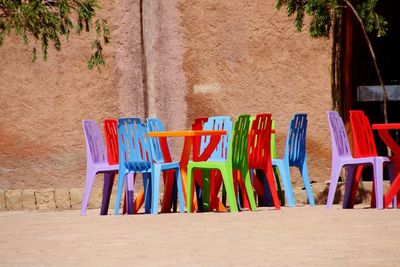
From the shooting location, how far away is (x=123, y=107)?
12.6 meters

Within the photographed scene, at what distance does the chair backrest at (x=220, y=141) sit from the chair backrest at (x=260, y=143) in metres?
0.24

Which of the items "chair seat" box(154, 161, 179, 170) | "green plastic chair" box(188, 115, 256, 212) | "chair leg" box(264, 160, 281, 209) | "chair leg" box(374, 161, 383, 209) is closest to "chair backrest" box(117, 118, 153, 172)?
"chair seat" box(154, 161, 179, 170)

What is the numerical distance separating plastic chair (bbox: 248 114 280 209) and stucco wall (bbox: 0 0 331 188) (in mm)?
1850

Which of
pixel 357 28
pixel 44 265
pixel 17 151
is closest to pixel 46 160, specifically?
pixel 17 151

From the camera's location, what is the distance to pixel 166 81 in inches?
498

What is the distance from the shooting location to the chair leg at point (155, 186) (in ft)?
32.3

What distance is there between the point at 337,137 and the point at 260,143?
35.9 inches

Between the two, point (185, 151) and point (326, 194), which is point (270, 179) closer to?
point (185, 151)

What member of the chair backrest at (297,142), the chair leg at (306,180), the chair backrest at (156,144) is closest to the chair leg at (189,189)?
the chair backrest at (156,144)

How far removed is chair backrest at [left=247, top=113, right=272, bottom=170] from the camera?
415 inches

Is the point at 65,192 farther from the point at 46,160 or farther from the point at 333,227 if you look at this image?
the point at 333,227

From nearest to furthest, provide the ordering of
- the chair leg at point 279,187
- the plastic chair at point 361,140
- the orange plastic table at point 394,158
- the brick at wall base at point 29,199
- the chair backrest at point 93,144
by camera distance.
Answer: the orange plastic table at point 394,158 < the plastic chair at point 361,140 < the chair backrest at point 93,144 < the chair leg at point 279,187 < the brick at wall base at point 29,199

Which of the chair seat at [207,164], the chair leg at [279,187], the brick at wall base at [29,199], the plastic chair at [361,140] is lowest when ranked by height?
the brick at wall base at [29,199]

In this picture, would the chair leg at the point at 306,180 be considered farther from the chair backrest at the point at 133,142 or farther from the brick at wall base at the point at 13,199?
the brick at wall base at the point at 13,199
